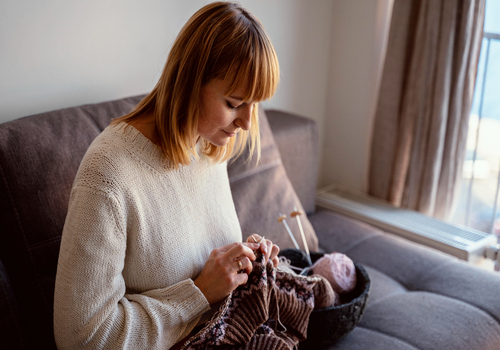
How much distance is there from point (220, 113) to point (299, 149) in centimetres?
99

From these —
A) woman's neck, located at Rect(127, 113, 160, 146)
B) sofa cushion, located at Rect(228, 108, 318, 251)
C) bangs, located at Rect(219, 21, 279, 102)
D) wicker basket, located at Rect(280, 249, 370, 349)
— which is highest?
bangs, located at Rect(219, 21, 279, 102)

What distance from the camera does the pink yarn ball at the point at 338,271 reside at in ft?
3.94

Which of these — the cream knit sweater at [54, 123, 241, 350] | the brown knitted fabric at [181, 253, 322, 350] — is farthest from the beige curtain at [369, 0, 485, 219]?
the cream knit sweater at [54, 123, 241, 350]

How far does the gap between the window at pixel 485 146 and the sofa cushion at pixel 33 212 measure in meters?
1.66

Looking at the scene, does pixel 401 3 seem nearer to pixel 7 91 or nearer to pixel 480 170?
pixel 480 170

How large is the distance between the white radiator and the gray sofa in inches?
6.7

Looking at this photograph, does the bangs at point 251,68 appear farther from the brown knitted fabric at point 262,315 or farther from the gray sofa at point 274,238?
the gray sofa at point 274,238

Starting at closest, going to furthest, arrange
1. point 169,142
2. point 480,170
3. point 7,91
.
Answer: point 169,142 → point 7,91 → point 480,170

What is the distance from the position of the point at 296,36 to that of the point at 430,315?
136cm

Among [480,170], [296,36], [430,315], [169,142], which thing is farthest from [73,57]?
[480,170]

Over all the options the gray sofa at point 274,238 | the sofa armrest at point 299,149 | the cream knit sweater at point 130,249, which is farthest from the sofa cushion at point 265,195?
the cream knit sweater at point 130,249

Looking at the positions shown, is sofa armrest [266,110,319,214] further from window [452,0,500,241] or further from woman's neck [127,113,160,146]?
woman's neck [127,113,160,146]

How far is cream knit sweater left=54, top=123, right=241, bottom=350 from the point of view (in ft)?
2.75

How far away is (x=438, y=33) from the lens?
1.87 metres
